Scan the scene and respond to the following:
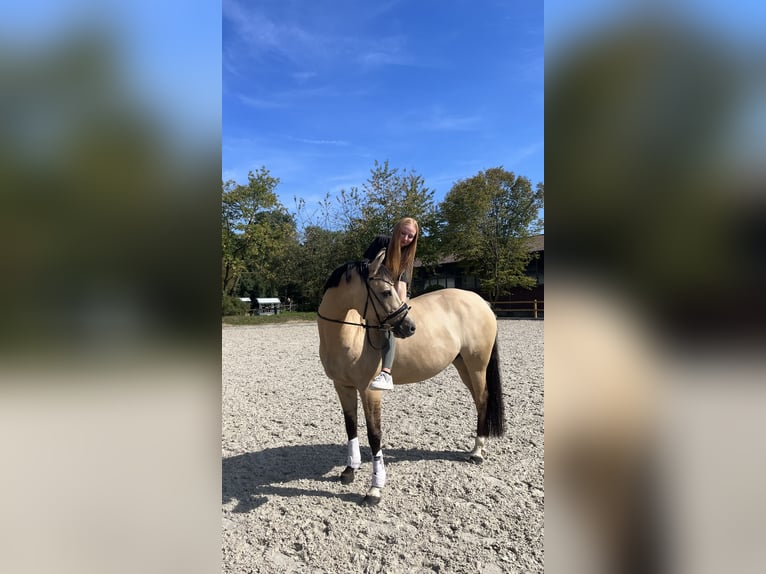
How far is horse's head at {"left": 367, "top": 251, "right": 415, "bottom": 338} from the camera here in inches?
129

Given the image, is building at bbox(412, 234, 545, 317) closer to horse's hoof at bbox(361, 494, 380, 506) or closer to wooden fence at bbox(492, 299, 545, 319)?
wooden fence at bbox(492, 299, 545, 319)

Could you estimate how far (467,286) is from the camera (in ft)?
107

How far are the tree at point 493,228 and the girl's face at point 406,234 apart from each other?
25418mm

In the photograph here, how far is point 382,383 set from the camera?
3504mm

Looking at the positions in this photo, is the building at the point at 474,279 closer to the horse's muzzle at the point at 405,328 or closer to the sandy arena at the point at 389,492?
the sandy arena at the point at 389,492

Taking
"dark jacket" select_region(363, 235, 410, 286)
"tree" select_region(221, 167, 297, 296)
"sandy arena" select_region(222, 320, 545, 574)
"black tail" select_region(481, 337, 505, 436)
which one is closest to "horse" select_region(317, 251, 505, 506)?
"black tail" select_region(481, 337, 505, 436)

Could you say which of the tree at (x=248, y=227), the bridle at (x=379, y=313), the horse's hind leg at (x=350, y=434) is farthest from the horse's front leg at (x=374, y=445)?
the tree at (x=248, y=227)

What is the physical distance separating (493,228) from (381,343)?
27348 millimetres

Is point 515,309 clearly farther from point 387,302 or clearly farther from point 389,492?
point 387,302
